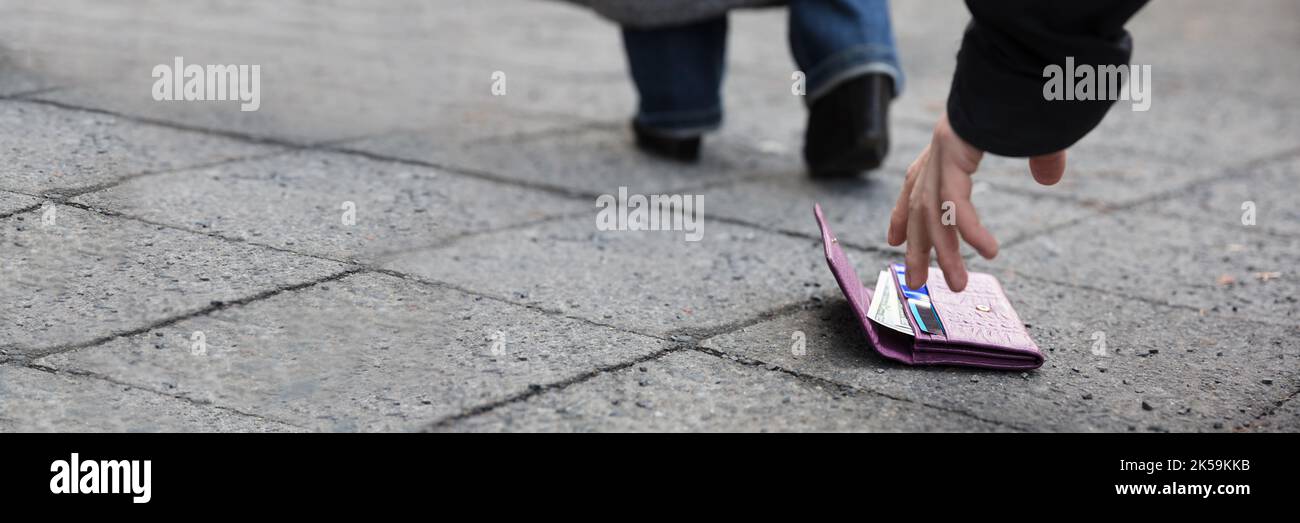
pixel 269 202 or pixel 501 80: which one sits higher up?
pixel 501 80

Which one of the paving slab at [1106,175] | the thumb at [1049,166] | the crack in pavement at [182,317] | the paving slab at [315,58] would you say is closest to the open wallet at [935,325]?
the thumb at [1049,166]

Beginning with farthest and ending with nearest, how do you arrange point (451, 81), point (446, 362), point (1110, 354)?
point (451, 81) → point (1110, 354) → point (446, 362)

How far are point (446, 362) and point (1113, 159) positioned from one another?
7.23 feet

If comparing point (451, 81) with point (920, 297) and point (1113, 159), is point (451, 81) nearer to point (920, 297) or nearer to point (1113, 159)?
point (1113, 159)

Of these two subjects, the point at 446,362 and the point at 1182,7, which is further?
the point at 1182,7

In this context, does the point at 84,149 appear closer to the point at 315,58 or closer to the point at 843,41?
the point at 843,41

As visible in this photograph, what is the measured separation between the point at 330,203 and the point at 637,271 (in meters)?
0.54

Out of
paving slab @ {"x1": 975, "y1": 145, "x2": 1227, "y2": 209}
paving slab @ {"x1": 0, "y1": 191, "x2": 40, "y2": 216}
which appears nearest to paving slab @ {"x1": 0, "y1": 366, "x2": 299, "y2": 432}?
paving slab @ {"x1": 0, "y1": 191, "x2": 40, "y2": 216}

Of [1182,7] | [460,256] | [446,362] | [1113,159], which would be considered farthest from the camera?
[1182,7]

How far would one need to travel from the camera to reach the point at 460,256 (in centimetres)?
200

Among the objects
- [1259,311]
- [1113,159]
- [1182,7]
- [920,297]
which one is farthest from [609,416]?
[1182,7]

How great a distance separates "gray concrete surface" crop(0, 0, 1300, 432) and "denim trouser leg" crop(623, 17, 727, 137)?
0.10 m

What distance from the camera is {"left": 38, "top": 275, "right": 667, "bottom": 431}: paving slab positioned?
56.6 inches

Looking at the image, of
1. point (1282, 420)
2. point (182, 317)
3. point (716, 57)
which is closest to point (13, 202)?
point (182, 317)
